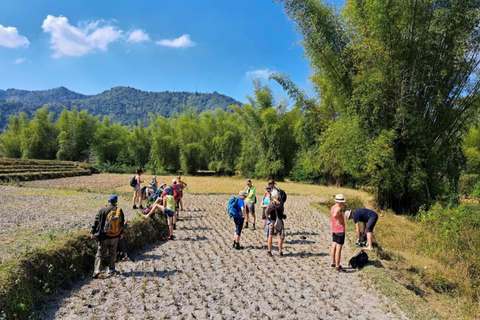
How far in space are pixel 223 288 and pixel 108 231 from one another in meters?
2.51

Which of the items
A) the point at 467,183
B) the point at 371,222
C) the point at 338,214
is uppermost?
the point at 467,183

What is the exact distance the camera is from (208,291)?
18.0ft

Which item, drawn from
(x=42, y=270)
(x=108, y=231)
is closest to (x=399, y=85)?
(x=108, y=231)

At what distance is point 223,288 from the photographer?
5.65m

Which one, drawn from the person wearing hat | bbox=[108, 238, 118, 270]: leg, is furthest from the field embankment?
the person wearing hat

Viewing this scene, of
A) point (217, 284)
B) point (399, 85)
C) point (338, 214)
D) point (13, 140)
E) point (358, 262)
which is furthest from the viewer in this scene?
point (13, 140)

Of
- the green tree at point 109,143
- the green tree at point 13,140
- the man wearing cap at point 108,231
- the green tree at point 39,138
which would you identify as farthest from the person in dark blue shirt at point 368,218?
the green tree at point 13,140

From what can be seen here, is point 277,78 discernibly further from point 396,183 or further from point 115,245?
point 115,245

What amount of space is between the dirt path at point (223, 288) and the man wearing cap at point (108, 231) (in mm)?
336

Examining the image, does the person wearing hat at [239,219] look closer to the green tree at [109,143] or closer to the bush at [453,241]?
the bush at [453,241]

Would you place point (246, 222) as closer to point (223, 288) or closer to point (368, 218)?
point (368, 218)

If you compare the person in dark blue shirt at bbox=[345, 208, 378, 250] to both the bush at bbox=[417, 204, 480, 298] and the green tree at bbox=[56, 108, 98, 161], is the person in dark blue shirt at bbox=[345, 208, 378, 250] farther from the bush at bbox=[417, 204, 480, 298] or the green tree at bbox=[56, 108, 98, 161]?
the green tree at bbox=[56, 108, 98, 161]

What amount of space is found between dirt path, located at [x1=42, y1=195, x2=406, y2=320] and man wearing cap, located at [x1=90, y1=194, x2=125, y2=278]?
1.10ft

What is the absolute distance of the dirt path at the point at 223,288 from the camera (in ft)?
15.6
